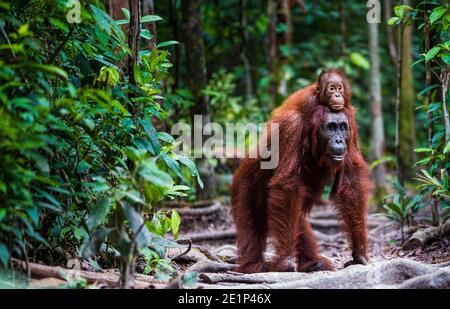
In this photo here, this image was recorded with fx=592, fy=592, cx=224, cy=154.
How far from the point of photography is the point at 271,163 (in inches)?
215

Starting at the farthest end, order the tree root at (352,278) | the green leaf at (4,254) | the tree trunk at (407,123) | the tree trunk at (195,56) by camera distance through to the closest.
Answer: the tree trunk at (407,123), the tree trunk at (195,56), the tree root at (352,278), the green leaf at (4,254)

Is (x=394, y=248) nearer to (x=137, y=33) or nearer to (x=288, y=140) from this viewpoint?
(x=288, y=140)

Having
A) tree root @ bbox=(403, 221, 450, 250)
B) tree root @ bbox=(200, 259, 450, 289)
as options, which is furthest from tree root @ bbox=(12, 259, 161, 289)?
tree root @ bbox=(403, 221, 450, 250)

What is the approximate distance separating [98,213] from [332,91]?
2514 mm

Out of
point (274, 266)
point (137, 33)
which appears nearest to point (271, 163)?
point (274, 266)

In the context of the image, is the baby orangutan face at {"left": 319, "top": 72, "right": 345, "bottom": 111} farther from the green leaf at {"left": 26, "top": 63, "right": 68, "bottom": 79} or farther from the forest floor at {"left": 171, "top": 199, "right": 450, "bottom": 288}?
the green leaf at {"left": 26, "top": 63, "right": 68, "bottom": 79}

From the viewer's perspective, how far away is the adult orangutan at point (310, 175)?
16.9ft

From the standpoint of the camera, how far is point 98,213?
3553 millimetres

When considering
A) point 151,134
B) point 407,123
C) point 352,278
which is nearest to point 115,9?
point 151,134

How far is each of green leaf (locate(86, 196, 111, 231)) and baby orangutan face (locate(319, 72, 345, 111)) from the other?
2.38 m

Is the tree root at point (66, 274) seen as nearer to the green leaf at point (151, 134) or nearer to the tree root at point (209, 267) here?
the green leaf at point (151, 134)

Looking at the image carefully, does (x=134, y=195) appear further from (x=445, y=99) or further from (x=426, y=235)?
(x=426, y=235)

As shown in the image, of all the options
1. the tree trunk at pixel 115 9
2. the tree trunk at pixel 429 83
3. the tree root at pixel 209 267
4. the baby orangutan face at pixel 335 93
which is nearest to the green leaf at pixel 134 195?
the tree root at pixel 209 267

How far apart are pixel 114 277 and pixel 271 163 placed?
2111 millimetres
